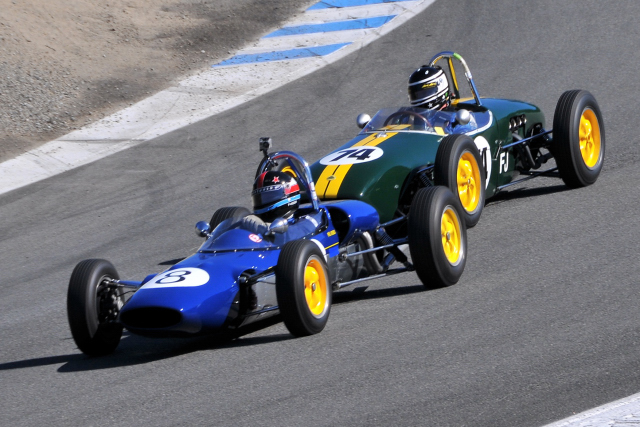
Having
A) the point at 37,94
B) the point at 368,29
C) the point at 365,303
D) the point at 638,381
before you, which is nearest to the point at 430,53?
the point at 368,29

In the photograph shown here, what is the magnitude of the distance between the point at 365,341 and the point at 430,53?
1001 cm

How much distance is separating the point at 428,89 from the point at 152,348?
408 cm

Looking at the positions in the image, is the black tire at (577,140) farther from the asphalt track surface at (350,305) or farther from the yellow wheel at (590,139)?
the asphalt track surface at (350,305)

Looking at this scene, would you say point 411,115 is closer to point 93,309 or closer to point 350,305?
point 350,305

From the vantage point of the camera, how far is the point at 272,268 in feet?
22.2

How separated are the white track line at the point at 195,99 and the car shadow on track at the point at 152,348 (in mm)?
6134

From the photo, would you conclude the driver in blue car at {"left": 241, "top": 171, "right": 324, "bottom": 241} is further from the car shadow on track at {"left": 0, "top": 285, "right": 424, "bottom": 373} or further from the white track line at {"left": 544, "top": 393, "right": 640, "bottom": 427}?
the white track line at {"left": 544, "top": 393, "right": 640, "bottom": 427}

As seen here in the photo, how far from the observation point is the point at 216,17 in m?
18.4

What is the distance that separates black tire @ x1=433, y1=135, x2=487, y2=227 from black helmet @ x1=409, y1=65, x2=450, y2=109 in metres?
1.04

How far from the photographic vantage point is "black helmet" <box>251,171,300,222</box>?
7.25 meters

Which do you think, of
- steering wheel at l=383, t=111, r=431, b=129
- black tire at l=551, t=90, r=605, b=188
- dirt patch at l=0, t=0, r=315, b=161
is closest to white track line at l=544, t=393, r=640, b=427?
steering wheel at l=383, t=111, r=431, b=129

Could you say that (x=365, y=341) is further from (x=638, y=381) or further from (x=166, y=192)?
(x=166, y=192)

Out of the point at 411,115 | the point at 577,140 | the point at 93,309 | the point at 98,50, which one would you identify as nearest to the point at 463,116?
the point at 411,115

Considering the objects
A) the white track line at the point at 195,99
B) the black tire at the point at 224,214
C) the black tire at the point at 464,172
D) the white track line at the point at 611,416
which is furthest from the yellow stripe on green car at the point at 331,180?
the white track line at the point at 195,99
